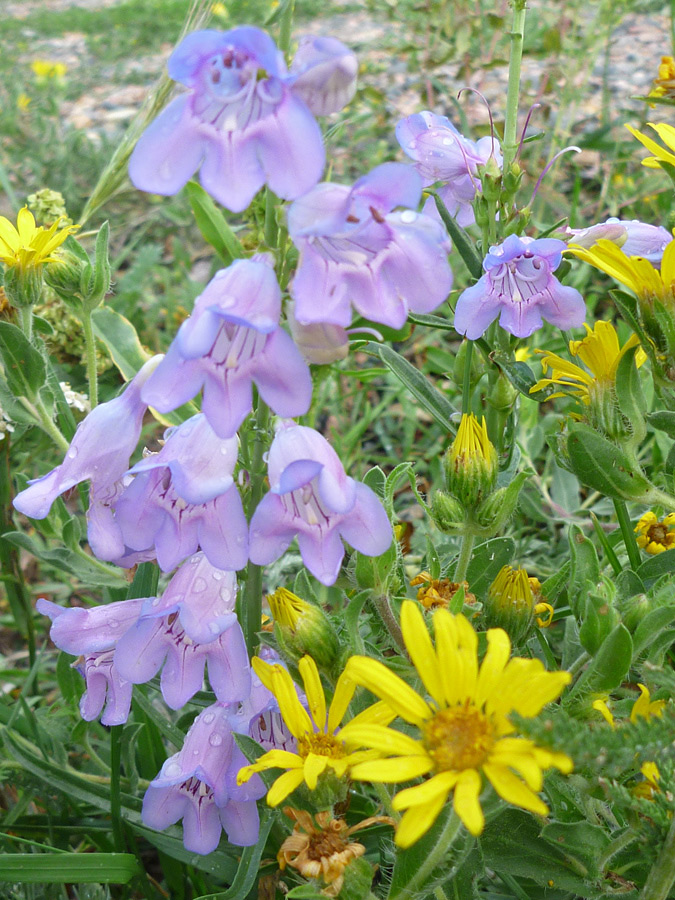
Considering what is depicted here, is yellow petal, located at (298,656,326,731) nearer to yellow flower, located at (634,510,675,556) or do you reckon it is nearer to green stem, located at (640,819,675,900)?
green stem, located at (640,819,675,900)

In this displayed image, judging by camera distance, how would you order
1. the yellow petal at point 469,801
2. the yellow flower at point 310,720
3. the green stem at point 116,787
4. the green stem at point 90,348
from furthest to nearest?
the green stem at point 90,348 < the green stem at point 116,787 < the yellow flower at point 310,720 < the yellow petal at point 469,801

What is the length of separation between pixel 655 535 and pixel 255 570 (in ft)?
2.36

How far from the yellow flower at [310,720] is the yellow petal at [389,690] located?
0.38 feet

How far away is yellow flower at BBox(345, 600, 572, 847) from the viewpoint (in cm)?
77

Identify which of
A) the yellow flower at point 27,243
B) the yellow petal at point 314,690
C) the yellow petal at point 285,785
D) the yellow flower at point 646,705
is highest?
the yellow flower at point 27,243

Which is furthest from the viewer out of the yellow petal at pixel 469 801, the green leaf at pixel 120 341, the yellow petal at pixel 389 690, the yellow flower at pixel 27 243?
the green leaf at pixel 120 341

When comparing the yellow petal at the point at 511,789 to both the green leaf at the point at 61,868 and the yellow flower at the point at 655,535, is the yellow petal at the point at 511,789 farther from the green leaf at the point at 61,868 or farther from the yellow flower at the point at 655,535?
the yellow flower at the point at 655,535

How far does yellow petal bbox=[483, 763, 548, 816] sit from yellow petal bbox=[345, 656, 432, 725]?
81mm

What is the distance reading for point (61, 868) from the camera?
3.78ft

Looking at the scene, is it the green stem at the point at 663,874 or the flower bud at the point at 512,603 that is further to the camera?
the flower bud at the point at 512,603

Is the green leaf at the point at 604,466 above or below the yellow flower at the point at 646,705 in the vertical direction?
above

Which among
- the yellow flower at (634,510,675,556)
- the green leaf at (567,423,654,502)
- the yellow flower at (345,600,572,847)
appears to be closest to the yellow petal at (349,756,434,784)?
the yellow flower at (345,600,572,847)

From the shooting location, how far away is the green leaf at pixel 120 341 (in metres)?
Answer: 1.86

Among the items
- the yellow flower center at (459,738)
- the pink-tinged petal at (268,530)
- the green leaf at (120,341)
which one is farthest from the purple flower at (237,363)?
the green leaf at (120,341)
